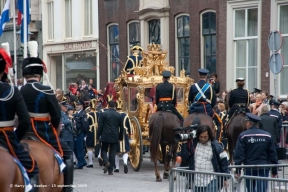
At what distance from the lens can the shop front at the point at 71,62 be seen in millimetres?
42438

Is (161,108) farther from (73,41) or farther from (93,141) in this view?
(73,41)

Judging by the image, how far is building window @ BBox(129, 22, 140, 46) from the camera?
38.0 metres

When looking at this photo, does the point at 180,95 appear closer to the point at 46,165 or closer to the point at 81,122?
the point at 81,122

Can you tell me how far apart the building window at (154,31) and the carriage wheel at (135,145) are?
16059 millimetres

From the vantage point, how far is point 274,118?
63.0 ft

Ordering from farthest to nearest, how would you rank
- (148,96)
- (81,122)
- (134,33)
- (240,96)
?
(134,33), (81,122), (148,96), (240,96)

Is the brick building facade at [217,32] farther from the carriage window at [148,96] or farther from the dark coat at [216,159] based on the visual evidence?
the dark coat at [216,159]

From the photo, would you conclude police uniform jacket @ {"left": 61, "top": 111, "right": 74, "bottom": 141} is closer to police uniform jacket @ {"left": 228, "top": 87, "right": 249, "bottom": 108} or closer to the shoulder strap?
the shoulder strap

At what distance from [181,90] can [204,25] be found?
12412 millimetres

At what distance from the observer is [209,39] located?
1318 inches

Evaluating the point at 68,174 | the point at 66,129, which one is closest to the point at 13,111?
the point at 68,174

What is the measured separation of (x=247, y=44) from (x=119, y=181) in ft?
47.1

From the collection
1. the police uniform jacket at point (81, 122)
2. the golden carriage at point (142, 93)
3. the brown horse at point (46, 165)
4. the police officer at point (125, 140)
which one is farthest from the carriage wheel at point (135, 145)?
the brown horse at point (46, 165)

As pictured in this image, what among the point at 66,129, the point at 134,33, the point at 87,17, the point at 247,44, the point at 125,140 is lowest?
the point at 125,140
